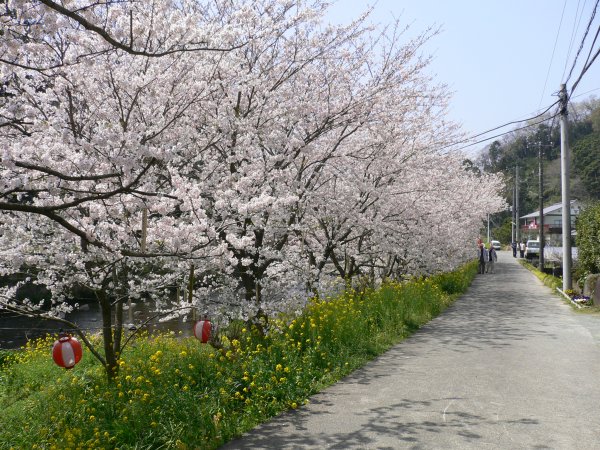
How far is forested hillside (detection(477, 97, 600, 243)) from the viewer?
63.4m

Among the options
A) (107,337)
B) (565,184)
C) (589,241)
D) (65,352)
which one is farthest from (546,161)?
(65,352)

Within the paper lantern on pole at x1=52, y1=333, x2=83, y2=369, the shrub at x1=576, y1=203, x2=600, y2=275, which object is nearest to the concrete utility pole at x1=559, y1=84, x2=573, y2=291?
the shrub at x1=576, y1=203, x2=600, y2=275

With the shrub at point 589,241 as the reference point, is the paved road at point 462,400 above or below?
below

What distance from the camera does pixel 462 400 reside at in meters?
5.66

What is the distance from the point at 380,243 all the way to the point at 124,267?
6763 mm

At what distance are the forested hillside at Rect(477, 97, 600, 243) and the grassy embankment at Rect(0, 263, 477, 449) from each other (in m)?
54.1

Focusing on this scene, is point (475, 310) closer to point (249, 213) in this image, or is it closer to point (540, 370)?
point (540, 370)

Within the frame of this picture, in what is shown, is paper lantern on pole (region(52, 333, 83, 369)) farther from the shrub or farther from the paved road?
the shrub

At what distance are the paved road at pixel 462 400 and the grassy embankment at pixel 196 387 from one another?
271mm

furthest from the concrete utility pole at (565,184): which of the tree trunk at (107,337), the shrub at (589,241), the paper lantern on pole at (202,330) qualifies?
the tree trunk at (107,337)

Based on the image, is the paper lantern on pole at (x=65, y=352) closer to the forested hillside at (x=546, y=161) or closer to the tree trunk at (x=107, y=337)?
the tree trunk at (x=107, y=337)

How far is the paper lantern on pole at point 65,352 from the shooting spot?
15.6 feet

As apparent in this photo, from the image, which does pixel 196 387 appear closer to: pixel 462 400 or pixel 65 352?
pixel 65 352

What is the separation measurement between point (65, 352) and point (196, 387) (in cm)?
139
